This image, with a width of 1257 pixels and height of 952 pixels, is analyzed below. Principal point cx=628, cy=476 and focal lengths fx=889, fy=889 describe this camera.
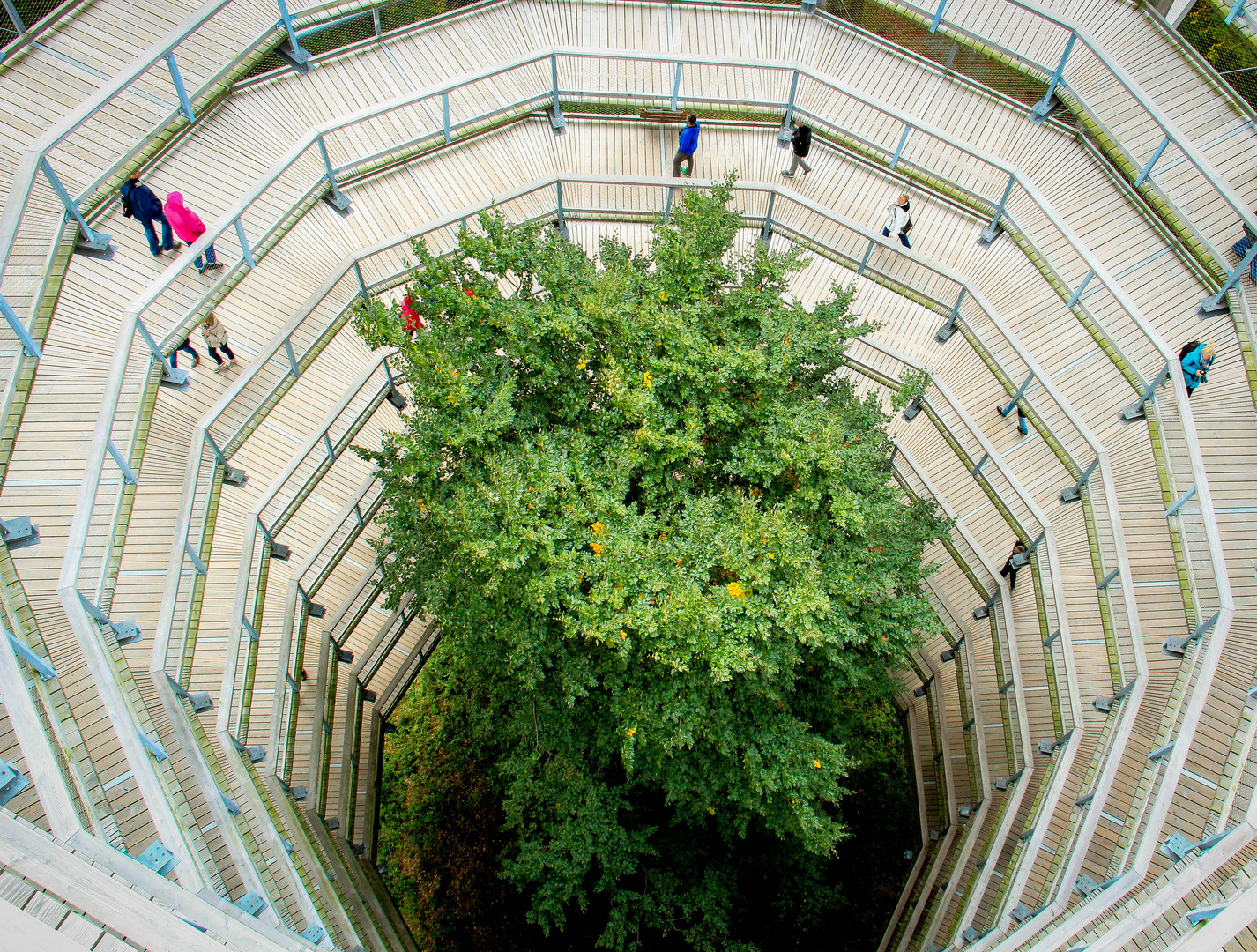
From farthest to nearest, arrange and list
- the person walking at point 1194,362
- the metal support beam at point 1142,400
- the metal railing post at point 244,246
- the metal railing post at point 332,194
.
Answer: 1. the metal railing post at point 332,194
2. the metal support beam at point 1142,400
3. the person walking at point 1194,362
4. the metal railing post at point 244,246

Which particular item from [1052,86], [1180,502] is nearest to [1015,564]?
[1180,502]

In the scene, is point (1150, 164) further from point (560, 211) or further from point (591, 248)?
point (560, 211)

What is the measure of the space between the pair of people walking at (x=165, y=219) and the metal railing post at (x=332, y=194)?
2791 mm

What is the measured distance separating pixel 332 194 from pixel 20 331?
734cm

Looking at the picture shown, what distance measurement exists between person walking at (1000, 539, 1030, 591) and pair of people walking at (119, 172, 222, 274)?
16259mm

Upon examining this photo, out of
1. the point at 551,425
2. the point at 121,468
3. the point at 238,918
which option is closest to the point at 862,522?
the point at 551,425

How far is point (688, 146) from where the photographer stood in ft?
61.5

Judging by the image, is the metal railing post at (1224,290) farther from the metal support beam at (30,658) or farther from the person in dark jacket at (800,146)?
the metal support beam at (30,658)

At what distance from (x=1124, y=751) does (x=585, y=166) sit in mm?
15648

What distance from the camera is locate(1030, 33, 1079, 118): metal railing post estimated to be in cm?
1752

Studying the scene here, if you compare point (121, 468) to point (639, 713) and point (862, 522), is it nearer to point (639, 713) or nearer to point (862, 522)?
point (639, 713)

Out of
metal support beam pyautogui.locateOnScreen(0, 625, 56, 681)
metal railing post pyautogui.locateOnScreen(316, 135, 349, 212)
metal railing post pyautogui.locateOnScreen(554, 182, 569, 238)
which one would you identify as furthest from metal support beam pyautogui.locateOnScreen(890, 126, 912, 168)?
metal support beam pyautogui.locateOnScreen(0, 625, 56, 681)

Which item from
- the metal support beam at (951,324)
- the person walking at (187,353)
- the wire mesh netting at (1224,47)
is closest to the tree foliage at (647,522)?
the metal support beam at (951,324)

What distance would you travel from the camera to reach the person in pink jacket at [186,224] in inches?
586
